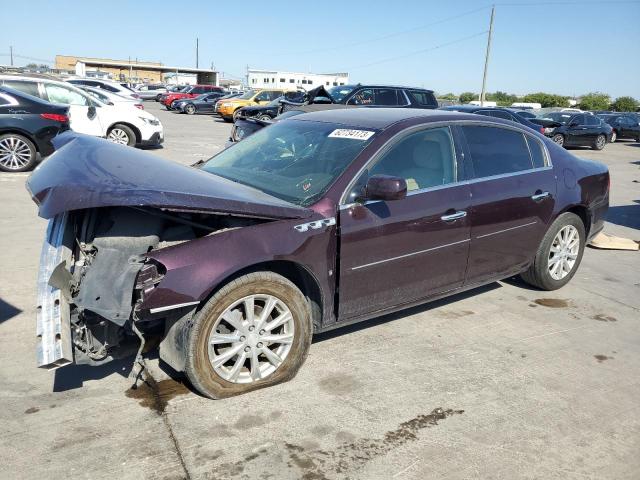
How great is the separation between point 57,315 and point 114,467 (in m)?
0.88

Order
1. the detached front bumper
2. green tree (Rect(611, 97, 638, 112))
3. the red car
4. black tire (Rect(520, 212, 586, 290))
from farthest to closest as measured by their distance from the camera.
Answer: green tree (Rect(611, 97, 638, 112)) → the red car → black tire (Rect(520, 212, 586, 290)) → the detached front bumper

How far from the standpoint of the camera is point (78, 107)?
1218cm

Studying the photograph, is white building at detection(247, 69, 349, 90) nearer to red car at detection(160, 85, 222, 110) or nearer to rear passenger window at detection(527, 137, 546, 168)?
red car at detection(160, 85, 222, 110)

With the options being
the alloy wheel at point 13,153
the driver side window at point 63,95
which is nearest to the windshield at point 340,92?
the driver side window at point 63,95

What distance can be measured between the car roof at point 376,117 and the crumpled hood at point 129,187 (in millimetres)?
1049

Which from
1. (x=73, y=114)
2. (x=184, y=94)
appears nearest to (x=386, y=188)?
(x=73, y=114)

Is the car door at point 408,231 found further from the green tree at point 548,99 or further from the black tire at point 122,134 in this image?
the green tree at point 548,99

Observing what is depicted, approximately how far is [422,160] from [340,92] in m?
11.6

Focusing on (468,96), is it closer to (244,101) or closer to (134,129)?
(244,101)

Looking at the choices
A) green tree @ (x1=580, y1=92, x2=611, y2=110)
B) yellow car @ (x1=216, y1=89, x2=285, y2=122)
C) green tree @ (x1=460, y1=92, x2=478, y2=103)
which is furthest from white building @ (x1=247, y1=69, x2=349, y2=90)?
yellow car @ (x1=216, y1=89, x2=285, y2=122)

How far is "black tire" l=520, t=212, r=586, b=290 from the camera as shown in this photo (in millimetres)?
5066

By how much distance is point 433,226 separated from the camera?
3.99 m

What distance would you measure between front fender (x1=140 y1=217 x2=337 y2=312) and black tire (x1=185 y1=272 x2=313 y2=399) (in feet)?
0.33

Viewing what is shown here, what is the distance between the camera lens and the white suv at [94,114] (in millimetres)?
11867
